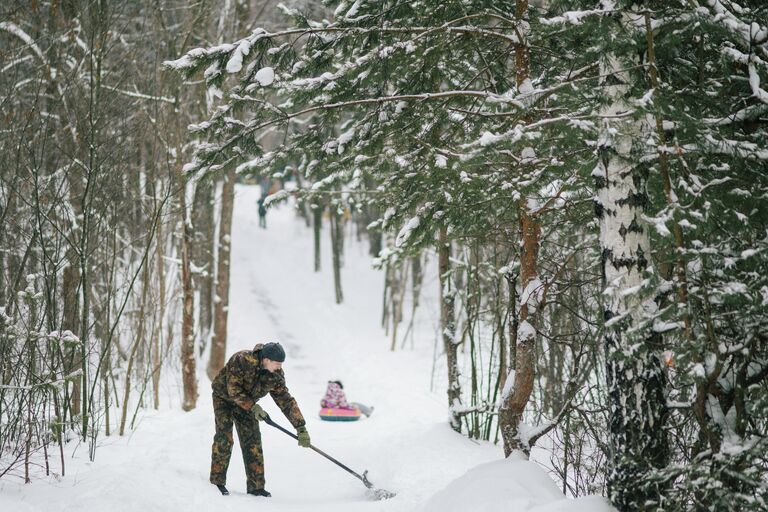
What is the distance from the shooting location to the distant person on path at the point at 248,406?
20.8 feet

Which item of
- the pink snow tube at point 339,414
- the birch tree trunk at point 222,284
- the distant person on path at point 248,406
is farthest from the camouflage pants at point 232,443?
the birch tree trunk at point 222,284

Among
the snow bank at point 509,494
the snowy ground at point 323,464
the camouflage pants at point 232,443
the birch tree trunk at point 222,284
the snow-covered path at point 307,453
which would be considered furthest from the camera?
the birch tree trunk at point 222,284

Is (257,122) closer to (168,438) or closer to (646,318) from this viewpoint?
(646,318)

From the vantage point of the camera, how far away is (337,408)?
11.0m

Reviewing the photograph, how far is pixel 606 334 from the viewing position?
4.02 m

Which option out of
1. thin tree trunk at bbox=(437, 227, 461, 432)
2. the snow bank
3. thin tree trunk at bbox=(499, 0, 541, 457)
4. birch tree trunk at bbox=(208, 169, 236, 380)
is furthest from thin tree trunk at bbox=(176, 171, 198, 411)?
the snow bank

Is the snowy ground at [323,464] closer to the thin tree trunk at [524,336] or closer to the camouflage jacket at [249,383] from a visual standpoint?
the thin tree trunk at [524,336]

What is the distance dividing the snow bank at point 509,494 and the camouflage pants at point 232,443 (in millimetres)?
2213

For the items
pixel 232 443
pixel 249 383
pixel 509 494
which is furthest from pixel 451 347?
pixel 509 494

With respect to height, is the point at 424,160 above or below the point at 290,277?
above

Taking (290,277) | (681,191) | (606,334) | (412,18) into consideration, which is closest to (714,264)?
(681,191)

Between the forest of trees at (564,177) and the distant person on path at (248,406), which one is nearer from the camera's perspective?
the forest of trees at (564,177)

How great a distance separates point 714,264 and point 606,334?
2.59 feet

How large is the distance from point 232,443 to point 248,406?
44cm
